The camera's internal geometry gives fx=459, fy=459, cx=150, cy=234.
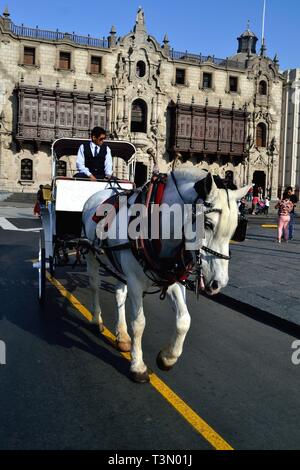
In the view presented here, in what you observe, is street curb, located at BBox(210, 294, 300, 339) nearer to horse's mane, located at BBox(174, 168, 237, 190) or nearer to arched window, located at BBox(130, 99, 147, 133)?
horse's mane, located at BBox(174, 168, 237, 190)

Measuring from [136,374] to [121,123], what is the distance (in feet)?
123

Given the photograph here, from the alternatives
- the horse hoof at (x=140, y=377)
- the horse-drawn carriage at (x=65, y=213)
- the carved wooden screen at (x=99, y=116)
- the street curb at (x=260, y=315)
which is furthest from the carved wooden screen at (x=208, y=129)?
the horse hoof at (x=140, y=377)

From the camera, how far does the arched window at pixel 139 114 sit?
4177cm

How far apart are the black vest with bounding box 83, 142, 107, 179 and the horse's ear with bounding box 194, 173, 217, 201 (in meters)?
3.88

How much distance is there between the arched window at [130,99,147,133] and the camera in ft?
137

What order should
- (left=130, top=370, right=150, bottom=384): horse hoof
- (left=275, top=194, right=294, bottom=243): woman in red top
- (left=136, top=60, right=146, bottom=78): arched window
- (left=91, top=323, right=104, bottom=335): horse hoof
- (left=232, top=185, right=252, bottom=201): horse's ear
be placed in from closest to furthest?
(left=232, top=185, right=252, bottom=201): horse's ear < (left=130, top=370, right=150, bottom=384): horse hoof < (left=91, top=323, right=104, bottom=335): horse hoof < (left=275, top=194, right=294, bottom=243): woman in red top < (left=136, top=60, right=146, bottom=78): arched window

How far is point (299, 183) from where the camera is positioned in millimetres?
48000

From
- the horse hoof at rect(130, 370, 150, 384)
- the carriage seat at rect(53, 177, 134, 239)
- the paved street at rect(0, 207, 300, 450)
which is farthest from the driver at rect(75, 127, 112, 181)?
the horse hoof at rect(130, 370, 150, 384)

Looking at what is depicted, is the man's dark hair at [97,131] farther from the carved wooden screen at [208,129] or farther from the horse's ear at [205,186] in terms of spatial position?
the carved wooden screen at [208,129]

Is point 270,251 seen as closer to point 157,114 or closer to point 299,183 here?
point 157,114

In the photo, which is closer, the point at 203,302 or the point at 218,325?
the point at 218,325
